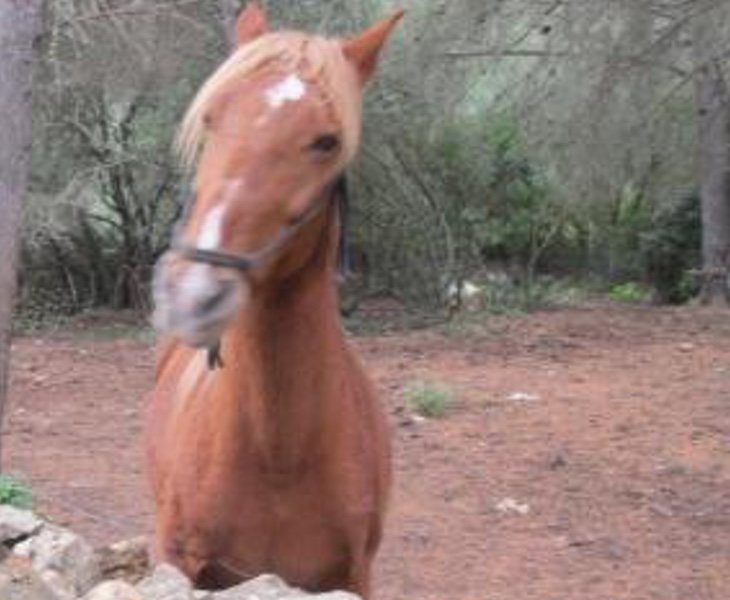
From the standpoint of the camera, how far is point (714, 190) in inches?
589

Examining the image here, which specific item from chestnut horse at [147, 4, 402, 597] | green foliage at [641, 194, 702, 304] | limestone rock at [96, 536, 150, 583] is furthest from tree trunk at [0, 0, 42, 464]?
green foliage at [641, 194, 702, 304]

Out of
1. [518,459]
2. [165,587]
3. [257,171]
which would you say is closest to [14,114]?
[257,171]

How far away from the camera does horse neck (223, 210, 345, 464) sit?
3.23 metres

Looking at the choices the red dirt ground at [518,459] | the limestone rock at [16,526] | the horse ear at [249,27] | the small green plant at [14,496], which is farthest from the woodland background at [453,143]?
the limestone rock at [16,526]

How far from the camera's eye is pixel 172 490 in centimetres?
370

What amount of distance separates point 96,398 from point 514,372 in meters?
3.03

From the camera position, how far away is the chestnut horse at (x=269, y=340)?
2.76m

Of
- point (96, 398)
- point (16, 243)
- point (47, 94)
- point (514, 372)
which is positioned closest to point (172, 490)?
point (16, 243)

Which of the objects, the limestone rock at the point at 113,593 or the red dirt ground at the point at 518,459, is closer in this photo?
the limestone rock at the point at 113,593

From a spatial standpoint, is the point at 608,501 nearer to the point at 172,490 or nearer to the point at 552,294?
the point at 172,490

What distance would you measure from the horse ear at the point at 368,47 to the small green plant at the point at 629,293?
13942 mm

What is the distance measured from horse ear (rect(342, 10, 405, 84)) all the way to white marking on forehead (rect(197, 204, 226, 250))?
25.0 inches

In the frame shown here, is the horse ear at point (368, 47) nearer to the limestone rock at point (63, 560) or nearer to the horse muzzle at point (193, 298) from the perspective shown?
the horse muzzle at point (193, 298)

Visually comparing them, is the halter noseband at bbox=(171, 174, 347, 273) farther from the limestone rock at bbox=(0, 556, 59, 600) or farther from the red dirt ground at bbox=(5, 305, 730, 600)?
the red dirt ground at bbox=(5, 305, 730, 600)
